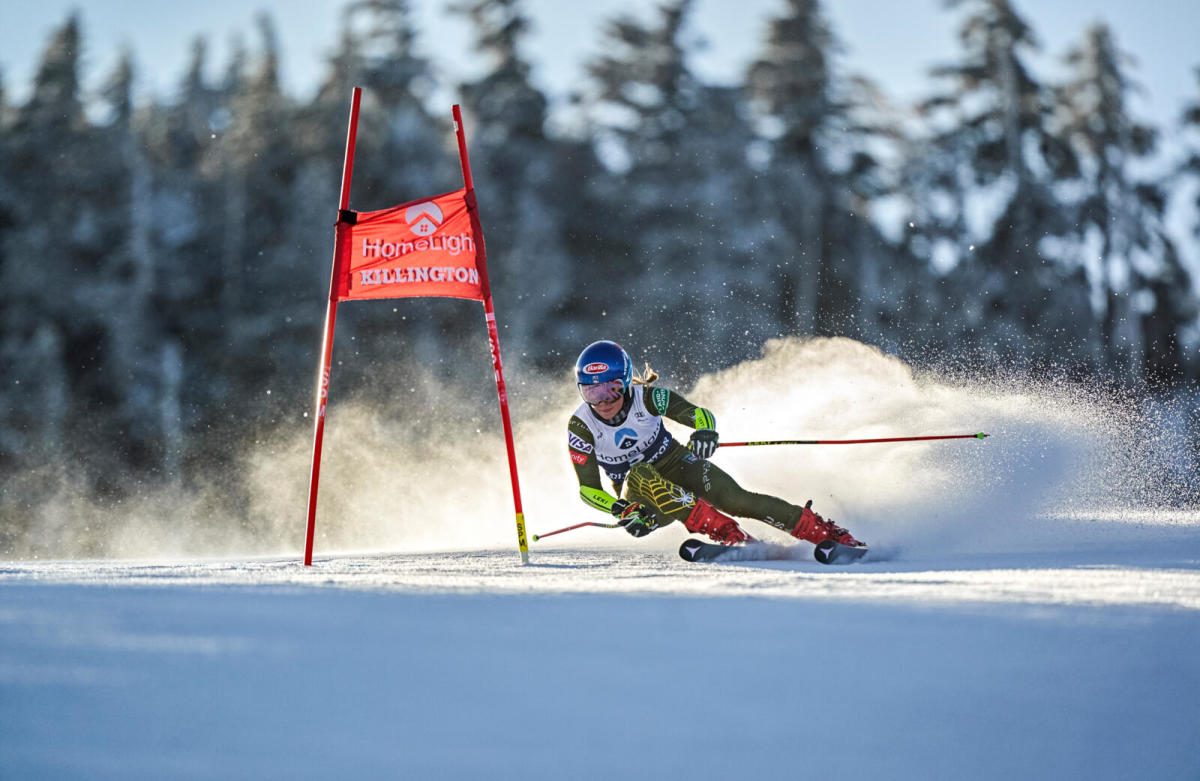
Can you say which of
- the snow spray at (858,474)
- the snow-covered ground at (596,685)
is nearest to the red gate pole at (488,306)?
the snow spray at (858,474)

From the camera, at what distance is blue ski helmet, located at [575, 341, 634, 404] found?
6262 mm

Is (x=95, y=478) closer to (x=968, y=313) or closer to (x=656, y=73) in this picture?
(x=656, y=73)

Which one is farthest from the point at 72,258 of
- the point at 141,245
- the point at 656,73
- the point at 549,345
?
the point at 656,73

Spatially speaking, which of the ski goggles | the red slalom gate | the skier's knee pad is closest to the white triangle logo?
the red slalom gate

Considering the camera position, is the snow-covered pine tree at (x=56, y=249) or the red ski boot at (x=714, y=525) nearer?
the red ski boot at (x=714, y=525)

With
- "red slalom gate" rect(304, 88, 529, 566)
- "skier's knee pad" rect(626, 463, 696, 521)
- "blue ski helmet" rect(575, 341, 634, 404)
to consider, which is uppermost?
"red slalom gate" rect(304, 88, 529, 566)

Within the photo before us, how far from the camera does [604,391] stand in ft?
20.7

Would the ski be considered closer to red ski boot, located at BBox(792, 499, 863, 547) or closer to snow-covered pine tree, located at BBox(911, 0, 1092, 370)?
red ski boot, located at BBox(792, 499, 863, 547)

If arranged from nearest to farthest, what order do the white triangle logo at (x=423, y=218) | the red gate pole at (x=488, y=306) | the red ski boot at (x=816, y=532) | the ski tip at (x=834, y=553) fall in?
the ski tip at (x=834, y=553) → the red ski boot at (x=816, y=532) → the red gate pole at (x=488, y=306) → the white triangle logo at (x=423, y=218)

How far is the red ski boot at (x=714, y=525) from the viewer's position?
603cm

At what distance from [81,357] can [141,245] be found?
11.1 feet

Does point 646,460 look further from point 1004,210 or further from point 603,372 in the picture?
point 1004,210

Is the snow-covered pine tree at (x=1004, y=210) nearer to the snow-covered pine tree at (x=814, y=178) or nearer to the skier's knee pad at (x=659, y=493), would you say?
the snow-covered pine tree at (x=814, y=178)

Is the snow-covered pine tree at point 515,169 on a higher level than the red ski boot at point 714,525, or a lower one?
higher
